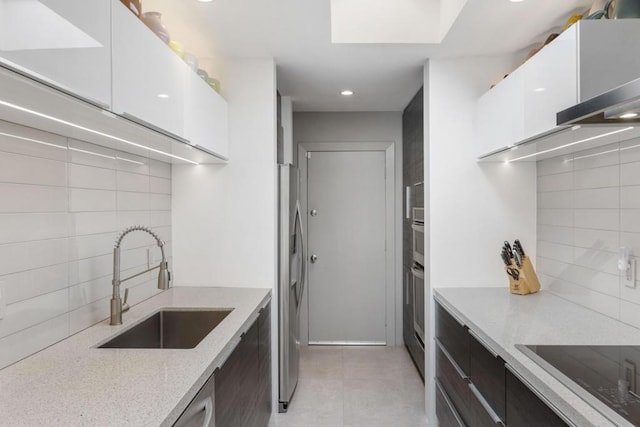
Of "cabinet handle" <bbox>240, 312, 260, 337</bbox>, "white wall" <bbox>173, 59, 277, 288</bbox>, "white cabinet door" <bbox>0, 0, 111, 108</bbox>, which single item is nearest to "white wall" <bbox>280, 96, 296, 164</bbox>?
"white wall" <bbox>173, 59, 277, 288</bbox>

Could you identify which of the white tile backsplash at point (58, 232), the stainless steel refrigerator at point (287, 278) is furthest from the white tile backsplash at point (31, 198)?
the stainless steel refrigerator at point (287, 278)

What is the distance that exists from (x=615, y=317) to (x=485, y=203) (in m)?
0.98

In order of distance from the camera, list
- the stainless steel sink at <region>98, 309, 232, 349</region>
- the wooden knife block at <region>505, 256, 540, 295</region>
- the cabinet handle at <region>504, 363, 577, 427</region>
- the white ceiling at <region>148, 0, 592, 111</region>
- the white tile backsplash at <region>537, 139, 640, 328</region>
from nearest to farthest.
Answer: the cabinet handle at <region>504, 363, 577, 427</region> → the white tile backsplash at <region>537, 139, 640, 328</region> → the white ceiling at <region>148, 0, 592, 111</region> → the stainless steel sink at <region>98, 309, 232, 349</region> → the wooden knife block at <region>505, 256, 540, 295</region>

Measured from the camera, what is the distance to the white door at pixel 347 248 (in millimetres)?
4293

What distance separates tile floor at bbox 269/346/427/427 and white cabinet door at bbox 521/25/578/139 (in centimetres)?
Answer: 204

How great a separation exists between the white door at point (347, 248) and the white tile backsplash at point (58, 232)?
2253 millimetres

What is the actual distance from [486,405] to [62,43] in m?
1.96

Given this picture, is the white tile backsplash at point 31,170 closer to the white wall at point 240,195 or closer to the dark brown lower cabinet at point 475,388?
the white wall at point 240,195

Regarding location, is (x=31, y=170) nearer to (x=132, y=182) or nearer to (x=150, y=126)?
(x=150, y=126)

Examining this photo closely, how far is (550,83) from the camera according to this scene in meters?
1.79

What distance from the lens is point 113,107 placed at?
1.32 metres

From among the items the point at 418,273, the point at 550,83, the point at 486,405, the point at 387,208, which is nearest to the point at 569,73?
the point at 550,83

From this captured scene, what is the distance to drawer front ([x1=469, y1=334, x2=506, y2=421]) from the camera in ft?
5.30

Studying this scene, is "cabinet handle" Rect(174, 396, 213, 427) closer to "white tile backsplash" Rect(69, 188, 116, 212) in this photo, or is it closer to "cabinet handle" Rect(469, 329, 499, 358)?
"white tile backsplash" Rect(69, 188, 116, 212)
